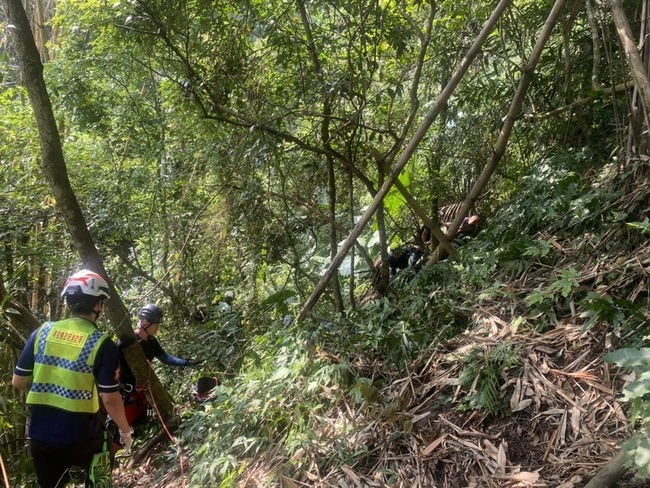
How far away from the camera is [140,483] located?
14.7ft

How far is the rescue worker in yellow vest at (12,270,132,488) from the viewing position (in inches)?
122

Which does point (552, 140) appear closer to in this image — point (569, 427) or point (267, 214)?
point (267, 214)

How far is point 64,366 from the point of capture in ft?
10.1

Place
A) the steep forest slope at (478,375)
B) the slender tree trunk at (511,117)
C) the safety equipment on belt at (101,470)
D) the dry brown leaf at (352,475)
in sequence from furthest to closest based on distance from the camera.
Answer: the slender tree trunk at (511,117)
the safety equipment on belt at (101,470)
the dry brown leaf at (352,475)
the steep forest slope at (478,375)

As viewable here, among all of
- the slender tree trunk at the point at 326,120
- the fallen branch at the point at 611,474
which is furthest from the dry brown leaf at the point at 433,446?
the slender tree trunk at the point at 326,120

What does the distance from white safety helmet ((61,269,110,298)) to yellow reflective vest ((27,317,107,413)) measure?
0.20 m

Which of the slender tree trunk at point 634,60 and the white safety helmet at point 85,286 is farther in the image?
the white safety helmet at point 85,286

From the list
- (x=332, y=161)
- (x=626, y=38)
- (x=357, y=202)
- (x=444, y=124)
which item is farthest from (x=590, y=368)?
(x=357, y=202)

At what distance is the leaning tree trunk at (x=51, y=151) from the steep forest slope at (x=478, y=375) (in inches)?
50.5

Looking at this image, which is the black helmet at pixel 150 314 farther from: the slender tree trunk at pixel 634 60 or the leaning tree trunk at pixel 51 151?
the slender tree trunk at pixel 634 60

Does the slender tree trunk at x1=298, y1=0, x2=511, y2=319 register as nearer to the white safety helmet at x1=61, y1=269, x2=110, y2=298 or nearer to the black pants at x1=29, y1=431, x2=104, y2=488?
the white safety helmet at x1=61, y1=269, x2=110, y2=298

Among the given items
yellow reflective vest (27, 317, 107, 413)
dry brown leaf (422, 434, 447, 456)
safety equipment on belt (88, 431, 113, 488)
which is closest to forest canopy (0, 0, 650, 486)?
dry brown leaf (422, 434, 447, 456)

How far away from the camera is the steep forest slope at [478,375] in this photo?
2736 mm

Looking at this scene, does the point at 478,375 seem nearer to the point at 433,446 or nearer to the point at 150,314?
the point at 433,446
